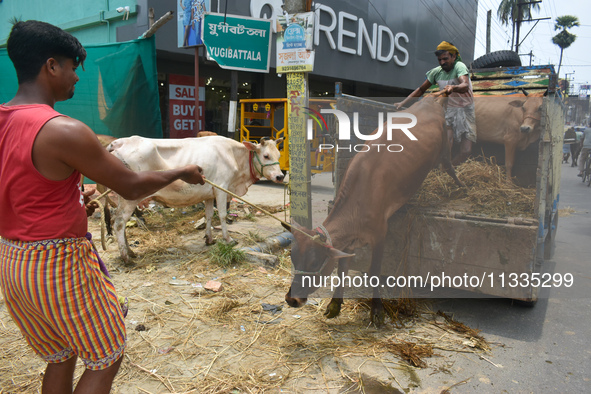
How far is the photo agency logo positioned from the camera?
3.64 metres

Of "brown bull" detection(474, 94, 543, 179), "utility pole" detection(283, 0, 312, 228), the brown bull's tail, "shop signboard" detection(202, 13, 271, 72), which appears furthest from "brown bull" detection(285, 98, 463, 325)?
"shop signboard" detection(202, 13, 271, 72)

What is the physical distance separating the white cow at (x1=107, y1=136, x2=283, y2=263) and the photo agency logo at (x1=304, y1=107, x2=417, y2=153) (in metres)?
2.45

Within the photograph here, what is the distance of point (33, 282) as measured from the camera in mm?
1724

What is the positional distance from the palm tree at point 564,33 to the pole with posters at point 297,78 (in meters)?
46.0

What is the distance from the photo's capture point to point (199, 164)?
19.1 ft

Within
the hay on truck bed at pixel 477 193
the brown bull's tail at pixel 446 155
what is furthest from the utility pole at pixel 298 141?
the brown bull's tail at pixel 446 155

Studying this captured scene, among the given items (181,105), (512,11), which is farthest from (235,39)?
(512,11)

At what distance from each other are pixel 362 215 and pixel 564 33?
50.7 meters

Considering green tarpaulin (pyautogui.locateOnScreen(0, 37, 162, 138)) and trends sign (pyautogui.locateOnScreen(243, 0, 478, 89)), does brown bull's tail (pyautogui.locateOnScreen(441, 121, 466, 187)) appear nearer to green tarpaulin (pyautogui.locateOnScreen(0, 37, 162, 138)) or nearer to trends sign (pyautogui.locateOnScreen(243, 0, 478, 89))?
green tarpaulin (pyautogui.locateOnScreen(0, 37, 162, 138))

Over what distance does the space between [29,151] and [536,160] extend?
12.7ft

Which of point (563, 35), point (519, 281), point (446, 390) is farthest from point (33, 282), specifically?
point (563, 35)

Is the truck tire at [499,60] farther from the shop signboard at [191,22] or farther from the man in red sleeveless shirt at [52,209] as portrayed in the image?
the man in red sleeveless shirt at [52,209]

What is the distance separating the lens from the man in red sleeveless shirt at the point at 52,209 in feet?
5.55

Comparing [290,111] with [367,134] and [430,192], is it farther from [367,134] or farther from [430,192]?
[430,192]
